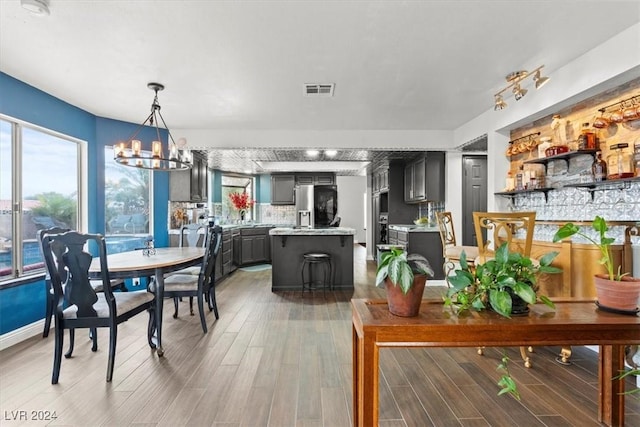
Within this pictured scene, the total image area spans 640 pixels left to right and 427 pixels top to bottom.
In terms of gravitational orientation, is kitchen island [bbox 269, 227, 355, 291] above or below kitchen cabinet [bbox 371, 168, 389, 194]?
below

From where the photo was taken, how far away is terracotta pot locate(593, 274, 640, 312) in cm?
130

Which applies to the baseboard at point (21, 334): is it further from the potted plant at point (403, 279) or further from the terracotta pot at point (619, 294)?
the terracotta pot at point (619, 294)

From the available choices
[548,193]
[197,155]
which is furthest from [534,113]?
[197,155]

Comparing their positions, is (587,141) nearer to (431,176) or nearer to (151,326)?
(431,176)

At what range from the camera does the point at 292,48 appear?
7.97 ft

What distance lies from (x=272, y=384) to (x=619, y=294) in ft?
6.55

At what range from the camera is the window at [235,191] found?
7219 millimetres

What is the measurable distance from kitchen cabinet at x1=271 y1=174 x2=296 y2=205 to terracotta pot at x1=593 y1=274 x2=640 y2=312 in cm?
655

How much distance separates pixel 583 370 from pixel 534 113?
2.40 meters

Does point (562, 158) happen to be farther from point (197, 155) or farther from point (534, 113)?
point (197, 155)

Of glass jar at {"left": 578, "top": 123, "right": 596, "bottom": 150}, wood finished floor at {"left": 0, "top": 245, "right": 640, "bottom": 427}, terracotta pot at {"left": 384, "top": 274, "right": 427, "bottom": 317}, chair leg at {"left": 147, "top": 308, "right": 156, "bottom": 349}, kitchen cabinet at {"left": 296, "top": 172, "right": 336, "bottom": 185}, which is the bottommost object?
wood finished floor at {"left": 0, "top": 245, "right": 640, "bottom": 427}

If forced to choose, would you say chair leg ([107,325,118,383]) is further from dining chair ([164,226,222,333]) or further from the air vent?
the air vent

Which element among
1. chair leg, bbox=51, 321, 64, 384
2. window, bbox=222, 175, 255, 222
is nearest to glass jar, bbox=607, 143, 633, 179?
chair leg, bbox=51, 321, 64, 384

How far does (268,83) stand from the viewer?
121 inches
